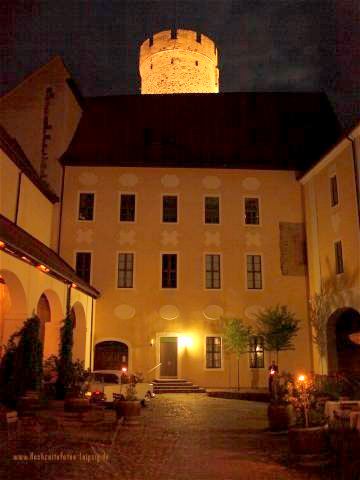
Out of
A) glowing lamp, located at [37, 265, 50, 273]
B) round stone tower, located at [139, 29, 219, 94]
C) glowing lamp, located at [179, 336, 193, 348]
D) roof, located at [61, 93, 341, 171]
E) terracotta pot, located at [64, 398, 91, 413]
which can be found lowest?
terracotta pot, located at [64, 398, 91, 413]

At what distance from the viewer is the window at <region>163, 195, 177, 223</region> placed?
89.1 ft

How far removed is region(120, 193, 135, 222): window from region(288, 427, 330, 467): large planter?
19.4 meters

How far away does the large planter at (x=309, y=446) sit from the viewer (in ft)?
27.3

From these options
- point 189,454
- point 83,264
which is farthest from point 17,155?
point 189,454

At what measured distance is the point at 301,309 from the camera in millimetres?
26125

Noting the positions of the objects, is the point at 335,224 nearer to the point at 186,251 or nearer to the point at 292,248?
the point at 292,248

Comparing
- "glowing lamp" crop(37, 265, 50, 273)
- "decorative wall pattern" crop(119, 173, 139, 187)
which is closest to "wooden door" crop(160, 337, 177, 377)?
"decorative wall pattern" crop(119, 173, 139, 187)

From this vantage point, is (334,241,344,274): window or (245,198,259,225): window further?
(245,198,259,225): window

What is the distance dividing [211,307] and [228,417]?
11035mm

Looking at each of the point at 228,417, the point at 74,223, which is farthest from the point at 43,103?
the point at 228,417

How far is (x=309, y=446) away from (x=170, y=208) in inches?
775

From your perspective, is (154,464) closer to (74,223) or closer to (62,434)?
(62,434)

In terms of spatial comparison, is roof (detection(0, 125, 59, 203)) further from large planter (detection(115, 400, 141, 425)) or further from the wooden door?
large planter (detection(115, 400, 141, 425))

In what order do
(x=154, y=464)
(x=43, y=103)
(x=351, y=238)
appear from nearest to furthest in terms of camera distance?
(x=154, y=464) < (x=351, y=238) < (x=43, y=103)
